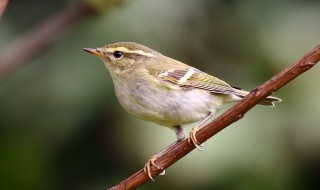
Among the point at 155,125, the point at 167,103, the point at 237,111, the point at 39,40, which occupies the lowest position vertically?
the point at 155,125

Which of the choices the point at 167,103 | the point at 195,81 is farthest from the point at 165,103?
the point at 195,81

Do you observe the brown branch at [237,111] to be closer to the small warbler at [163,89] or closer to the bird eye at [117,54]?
the small warbler at [163,89]

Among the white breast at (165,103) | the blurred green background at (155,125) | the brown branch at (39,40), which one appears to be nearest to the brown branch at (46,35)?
the brown branch at (39,40)

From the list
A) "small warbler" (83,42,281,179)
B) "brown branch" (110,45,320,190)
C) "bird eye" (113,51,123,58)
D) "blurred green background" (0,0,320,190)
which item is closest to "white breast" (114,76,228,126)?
"small warbler" (83,42,281,179)

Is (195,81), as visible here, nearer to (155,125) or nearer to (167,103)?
(167,103)

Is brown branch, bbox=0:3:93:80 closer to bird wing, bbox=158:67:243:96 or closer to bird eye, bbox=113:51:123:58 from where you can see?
bird eye, bbox=113:51:123:58

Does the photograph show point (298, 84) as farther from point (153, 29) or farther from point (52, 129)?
point (52, 129)
